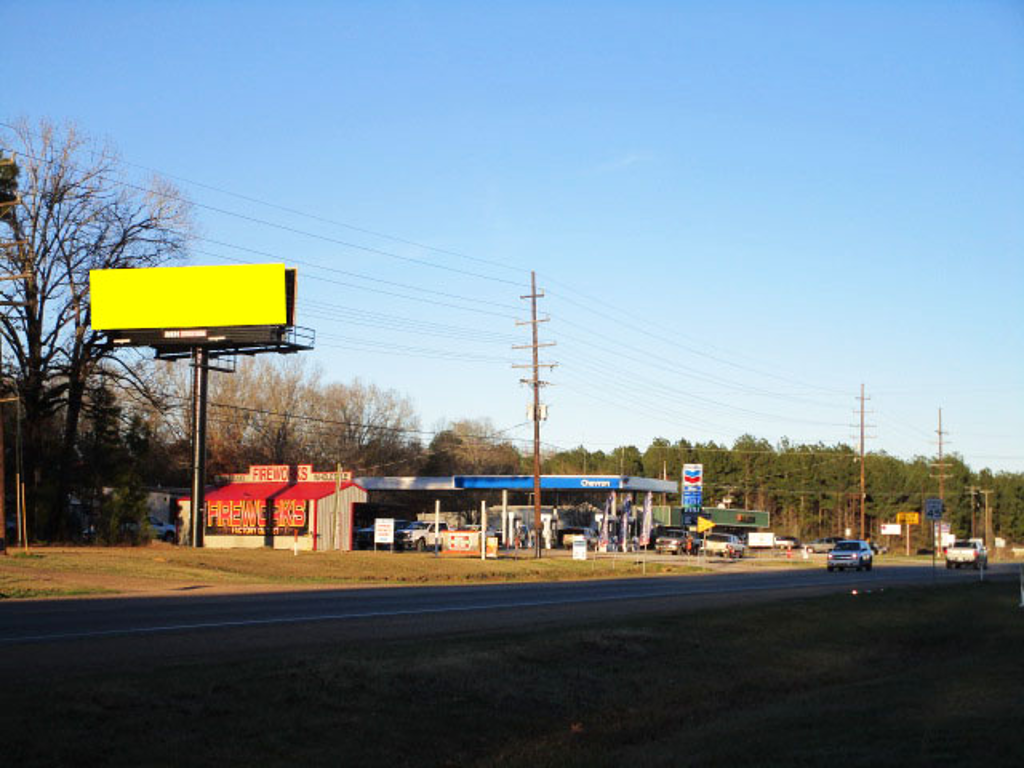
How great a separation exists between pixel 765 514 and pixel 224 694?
11188cm

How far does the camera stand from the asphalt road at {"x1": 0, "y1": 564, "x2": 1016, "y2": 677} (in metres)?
14.9

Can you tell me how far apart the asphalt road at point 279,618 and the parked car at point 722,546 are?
39.1 m


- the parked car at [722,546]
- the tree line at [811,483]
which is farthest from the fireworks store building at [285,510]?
the tree line at [811,483]

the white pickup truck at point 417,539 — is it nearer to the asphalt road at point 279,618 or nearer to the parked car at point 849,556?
the parked car at point 849,556

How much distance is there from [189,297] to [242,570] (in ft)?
53.9

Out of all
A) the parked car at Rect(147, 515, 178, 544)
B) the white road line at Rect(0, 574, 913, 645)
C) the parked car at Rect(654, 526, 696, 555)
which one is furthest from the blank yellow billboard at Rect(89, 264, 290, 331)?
the parked car at Rect(654, 526, 696, 555)

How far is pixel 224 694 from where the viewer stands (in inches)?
452

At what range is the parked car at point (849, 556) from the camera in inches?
2188

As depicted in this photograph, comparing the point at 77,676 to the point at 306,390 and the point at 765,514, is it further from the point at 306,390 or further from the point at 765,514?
the point at 765,514

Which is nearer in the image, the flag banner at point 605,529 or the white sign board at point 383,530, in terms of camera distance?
the white sign board at point 383,530

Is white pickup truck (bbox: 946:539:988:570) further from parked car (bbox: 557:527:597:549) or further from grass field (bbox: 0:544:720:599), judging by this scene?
parked car (bbox: 557:527:597:549)

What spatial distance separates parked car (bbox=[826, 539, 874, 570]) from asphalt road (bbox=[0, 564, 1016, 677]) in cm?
2213

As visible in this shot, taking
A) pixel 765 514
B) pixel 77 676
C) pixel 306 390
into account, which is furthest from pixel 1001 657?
pixel 765 514

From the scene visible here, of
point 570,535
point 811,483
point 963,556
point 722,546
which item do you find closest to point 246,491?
point 570,535
